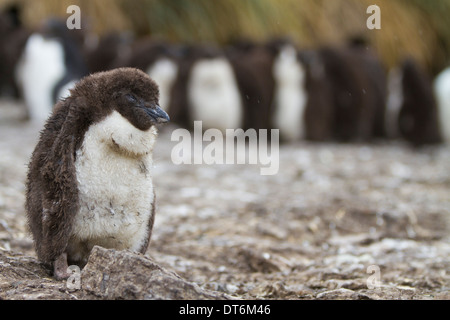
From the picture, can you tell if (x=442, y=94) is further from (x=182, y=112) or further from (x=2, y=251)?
(x=2, y=251)

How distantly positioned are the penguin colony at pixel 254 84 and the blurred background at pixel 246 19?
2368 millimetres

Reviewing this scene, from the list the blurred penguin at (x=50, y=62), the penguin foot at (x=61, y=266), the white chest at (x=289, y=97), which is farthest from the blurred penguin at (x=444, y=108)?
the penguin foot at (x=61, y=266)

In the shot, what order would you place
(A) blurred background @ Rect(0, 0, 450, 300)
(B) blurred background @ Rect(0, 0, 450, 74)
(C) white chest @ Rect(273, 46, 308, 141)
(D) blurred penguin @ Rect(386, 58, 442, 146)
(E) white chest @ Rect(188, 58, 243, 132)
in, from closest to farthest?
(A) blurred background @ Rect(0, 0, 450, 300) → (E) white chest @ Rect(188, 58, 243, 132) → (C) white chest @ Rect(273, 46, 308, 141) → (D) blurred penguin @ Rect(386, 58, 442, 146) → (B) blurred background @ Rect(0, 0, 450, 74)

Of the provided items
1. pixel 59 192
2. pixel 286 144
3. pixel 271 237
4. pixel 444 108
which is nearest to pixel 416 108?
pixel 444 108

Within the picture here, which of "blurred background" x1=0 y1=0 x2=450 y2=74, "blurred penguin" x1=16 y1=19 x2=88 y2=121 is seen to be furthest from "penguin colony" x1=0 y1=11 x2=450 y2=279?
"blurred background" x1=0 y1=0 x2=450 y2=74

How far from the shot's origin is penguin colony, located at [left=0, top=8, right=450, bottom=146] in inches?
362

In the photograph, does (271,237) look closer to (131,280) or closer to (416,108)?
(131,280)

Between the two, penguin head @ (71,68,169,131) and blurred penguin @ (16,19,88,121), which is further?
blurred penguin @ (16,19,88,121)

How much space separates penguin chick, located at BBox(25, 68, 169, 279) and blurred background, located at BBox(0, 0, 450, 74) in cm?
965

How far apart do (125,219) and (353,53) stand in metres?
8.78

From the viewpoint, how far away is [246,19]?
533 inches

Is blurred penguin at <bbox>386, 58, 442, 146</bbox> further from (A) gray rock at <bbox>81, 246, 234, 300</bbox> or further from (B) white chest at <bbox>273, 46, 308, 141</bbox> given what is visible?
(A) gray rock at <bbox>81, 246, 234, 300</bbox>

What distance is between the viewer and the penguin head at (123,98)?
2727 mm

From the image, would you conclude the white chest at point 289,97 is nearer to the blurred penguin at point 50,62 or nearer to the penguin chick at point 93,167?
the blurred penguin at point 50,62
